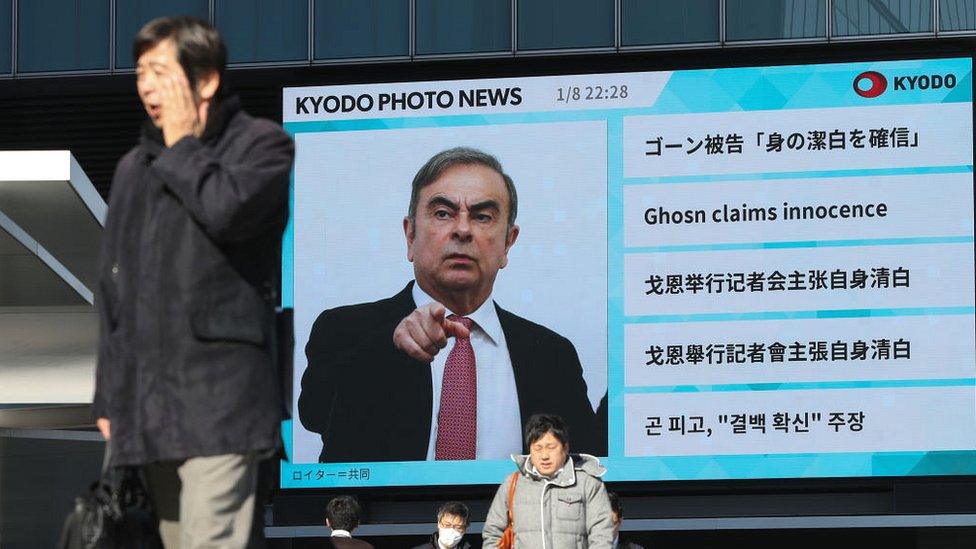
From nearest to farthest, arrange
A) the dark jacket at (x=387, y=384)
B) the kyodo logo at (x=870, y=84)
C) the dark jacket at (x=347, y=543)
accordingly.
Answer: the dark jacket at (x=347, y=543)
the kyodo logo at (x=870, y=84)
the dark jacket at (x=387, y=384)

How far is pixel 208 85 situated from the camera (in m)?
3.48

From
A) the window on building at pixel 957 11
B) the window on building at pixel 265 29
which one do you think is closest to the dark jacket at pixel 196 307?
the window on building at pixel 957 11

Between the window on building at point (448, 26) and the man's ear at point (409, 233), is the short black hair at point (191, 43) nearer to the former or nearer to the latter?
the man's ear at point (409, 233)

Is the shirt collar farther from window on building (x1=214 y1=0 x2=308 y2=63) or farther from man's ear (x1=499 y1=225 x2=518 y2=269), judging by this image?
window on building (x1=214 y1=0 x2=308 y2=63)

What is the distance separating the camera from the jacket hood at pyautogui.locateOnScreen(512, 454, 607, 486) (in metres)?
7.39

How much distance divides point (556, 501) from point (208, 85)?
423 centimetres

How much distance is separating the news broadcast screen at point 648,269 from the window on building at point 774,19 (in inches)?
139

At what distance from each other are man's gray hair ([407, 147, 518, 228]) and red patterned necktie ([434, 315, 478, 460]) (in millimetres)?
1152

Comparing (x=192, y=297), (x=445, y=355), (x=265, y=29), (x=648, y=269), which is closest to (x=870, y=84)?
(x=648, y=269)

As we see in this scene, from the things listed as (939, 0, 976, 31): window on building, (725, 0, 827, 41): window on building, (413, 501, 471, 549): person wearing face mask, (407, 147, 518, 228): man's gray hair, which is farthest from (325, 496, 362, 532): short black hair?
(939, 0, 976, 31): window on building

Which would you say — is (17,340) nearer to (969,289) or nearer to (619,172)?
(619,172)

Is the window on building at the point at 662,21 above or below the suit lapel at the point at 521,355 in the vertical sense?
above

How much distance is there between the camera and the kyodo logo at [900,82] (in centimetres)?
1373

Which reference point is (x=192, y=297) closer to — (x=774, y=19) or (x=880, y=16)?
(x=774, y=19)
